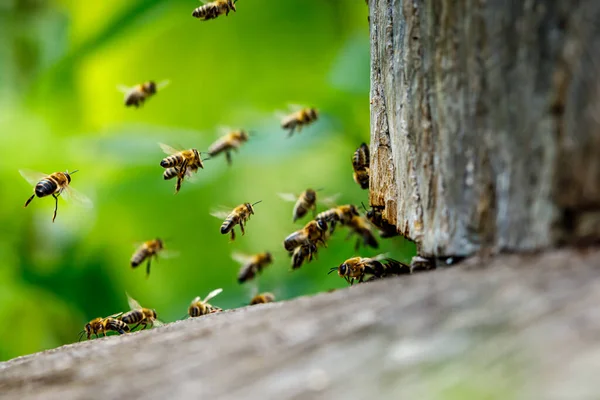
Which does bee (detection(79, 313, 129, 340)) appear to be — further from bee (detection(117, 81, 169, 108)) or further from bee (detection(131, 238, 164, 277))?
bee (detection(117, 81, 169, 108))

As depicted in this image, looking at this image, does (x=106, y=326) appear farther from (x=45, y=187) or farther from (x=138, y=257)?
(x=138, y=257)

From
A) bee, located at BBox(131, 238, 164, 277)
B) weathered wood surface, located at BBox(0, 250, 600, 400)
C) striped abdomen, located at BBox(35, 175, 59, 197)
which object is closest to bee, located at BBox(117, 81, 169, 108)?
bee, located at BBox(131, 238, 164, 277)

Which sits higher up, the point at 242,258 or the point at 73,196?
the point at 73,196

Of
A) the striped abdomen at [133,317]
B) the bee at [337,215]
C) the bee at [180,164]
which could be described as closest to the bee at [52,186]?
the bee at [180,164]

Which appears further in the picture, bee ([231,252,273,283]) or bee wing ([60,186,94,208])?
bee ([231,252,273,283])

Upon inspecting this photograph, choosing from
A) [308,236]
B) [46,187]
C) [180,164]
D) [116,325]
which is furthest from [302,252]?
[46,187]

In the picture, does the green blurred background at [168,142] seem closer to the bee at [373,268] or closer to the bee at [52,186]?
the bee at [52,186]
